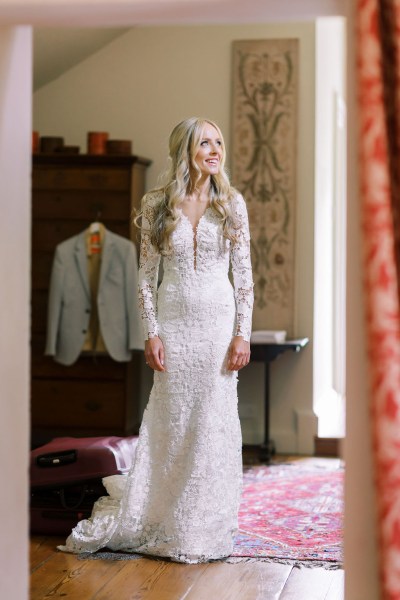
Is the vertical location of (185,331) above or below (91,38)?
below

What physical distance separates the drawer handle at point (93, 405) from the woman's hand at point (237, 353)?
243 centimetres

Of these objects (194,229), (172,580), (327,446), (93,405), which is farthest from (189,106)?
(172,580)

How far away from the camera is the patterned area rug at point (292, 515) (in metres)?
3.71

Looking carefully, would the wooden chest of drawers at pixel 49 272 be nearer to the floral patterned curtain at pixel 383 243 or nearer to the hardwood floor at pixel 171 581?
the hardwood floor at pixel 171 581

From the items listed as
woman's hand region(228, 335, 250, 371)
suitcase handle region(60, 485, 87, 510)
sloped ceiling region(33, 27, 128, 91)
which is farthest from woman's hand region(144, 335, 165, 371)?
sloped ceiling region(33, 27, 128, 91)

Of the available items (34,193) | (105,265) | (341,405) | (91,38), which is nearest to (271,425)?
(341,405)

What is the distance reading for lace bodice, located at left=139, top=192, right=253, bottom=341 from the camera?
374cm

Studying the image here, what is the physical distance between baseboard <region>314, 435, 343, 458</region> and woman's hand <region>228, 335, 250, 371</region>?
8.21 feet

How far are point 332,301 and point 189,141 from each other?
290 cm

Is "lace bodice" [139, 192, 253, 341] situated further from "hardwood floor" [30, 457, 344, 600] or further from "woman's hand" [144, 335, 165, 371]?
"hardwood floor" [30, 457, 344, 600]

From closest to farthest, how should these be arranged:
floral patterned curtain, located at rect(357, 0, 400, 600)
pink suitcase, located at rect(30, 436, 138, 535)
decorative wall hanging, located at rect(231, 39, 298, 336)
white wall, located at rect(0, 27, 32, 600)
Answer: floral patterned curtain, located at rect(357, 0, 400, 600) → white wall, located at rect(0, 27, 32, 600) → pink suitcase, located at rect(30, 436, 138, 535) → decorative wall hanging, located at rect(231, 39, 298, 336)

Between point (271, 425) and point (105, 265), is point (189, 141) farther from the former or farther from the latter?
point (271, 425)

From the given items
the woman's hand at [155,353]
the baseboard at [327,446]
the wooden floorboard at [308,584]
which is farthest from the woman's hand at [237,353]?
the baseboard at [327,446]

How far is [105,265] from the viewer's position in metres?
6.02
